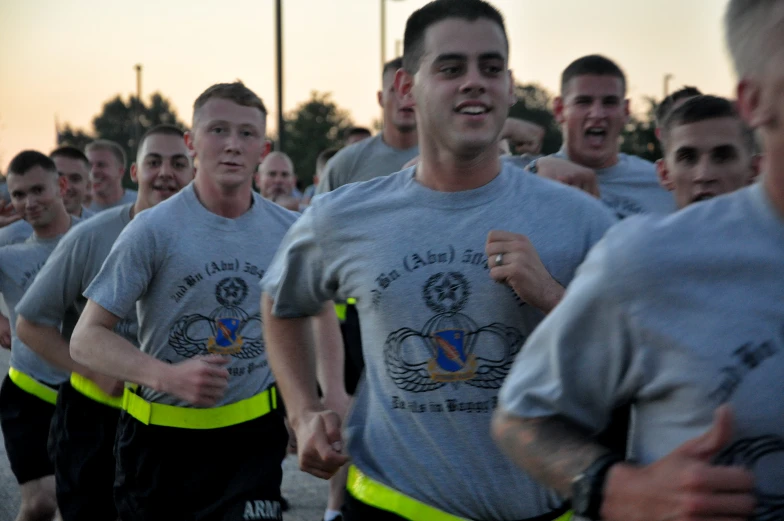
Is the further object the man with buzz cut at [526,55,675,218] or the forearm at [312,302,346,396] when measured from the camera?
the man with buzz cut at [526,55,675,218]

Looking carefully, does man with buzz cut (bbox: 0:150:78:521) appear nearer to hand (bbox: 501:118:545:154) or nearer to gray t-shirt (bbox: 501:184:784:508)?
hand (bbox: 501:118:545:154)

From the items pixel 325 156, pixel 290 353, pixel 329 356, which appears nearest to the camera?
pixel 290 353

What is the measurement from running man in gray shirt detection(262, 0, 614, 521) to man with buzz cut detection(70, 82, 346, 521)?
49.8 inches

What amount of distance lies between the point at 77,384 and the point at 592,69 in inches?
122

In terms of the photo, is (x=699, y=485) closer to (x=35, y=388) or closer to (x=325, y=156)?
(x=35, y=388)

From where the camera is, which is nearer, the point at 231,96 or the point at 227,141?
the point at 227,141

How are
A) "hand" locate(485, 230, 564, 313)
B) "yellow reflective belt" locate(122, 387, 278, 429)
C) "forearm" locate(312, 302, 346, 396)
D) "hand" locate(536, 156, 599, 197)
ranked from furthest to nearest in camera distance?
"yellow reflective belt" locate(122, 387, 278, 429) → "forearm" locate(312, 302, 346, 396) → "hand" locate(536, 156, 599, 197) → "hand" locate(485, 230, 564, 313)

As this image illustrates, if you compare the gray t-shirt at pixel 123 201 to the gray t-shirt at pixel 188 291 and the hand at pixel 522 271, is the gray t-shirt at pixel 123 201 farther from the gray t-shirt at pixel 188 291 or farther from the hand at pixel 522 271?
the hand at pixel 522 271

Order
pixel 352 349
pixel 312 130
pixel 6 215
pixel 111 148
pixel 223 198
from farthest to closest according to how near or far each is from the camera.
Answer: pixel 312 130
pixel 111 148
pixel 6 215
pixel 352 349
pixel 223 198

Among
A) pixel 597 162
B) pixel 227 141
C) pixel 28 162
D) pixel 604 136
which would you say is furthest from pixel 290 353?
pixel 28 162

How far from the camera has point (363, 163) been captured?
752 centimetres

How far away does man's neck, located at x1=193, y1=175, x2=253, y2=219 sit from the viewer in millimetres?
5078

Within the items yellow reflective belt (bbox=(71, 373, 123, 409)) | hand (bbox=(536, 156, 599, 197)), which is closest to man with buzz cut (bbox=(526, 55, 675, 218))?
hand (bbox=(536, 156, 599, 197))

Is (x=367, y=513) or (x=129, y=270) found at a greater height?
(x=129, y=270)
